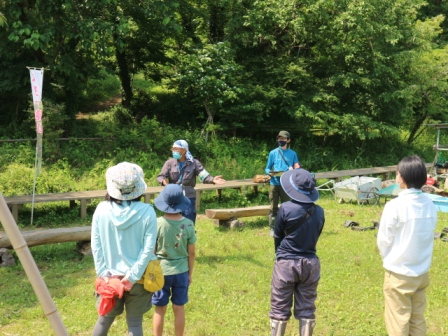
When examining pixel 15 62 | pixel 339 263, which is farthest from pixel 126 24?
pixel 339 263

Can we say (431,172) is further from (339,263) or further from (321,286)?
(321,286)

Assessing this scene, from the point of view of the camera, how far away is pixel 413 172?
3930 mm

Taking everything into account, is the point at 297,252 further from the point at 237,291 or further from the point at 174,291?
the point at 237,291

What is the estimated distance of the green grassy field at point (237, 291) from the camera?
524 cm

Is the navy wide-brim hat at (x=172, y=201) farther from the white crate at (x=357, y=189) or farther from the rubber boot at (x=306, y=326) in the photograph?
the white crate at (x=357, y=189)

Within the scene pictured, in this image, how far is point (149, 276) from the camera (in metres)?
3.55

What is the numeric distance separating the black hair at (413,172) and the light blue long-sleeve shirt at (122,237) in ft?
6.37

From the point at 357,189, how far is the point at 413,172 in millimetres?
8493

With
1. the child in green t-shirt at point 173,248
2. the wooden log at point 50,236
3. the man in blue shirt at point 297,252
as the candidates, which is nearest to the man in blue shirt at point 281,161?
the wooden log at point 50,236

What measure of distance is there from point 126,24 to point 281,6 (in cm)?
509

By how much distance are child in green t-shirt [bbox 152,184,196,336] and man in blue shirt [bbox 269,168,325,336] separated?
0.74 meters

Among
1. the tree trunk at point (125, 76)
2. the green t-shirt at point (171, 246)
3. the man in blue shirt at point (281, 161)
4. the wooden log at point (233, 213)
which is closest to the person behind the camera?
the green t-shirt at point (171, 246)

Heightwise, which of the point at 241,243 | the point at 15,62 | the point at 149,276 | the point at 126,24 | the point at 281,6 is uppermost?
the point at 281,6

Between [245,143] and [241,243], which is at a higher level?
[245,143]
